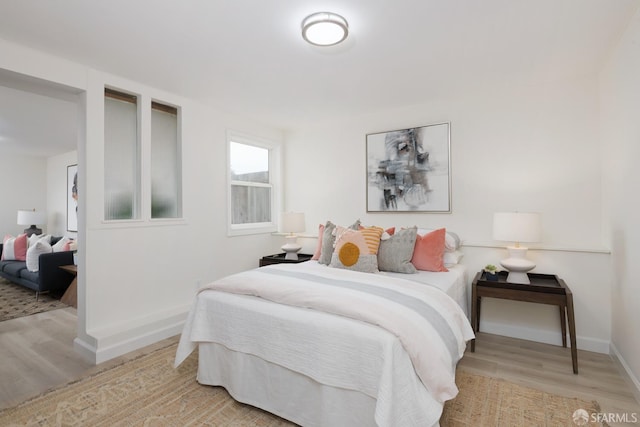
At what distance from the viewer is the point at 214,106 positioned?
364cm

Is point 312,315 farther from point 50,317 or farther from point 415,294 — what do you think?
point 50,317

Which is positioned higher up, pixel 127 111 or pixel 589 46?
pixel 589 46

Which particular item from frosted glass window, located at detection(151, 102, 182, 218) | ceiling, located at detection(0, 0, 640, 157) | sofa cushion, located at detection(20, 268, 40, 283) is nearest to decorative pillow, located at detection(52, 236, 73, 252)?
sofa cushion, located at detection(20, 268, 40, 283)

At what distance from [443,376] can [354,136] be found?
3.06 meters

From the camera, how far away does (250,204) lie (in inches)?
170

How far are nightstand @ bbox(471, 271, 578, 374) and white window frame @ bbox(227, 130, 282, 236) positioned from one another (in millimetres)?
2696

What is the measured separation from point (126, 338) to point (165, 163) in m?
1.70

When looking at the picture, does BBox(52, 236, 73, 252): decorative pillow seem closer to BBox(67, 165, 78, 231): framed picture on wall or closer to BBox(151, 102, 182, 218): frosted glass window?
BBox(67, 165, 78, 231): framed picture on wall

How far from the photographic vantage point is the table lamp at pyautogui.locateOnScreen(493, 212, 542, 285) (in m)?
2.60

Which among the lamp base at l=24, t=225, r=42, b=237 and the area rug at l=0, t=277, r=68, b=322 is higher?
the lamp base at l=24, t=225, r=42, b=237

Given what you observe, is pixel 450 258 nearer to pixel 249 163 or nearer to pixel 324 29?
pixel 324 29

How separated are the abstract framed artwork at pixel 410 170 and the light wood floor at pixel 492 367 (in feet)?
4.71

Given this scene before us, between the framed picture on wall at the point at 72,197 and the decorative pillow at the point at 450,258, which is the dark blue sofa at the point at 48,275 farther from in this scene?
the decorative pillow at the point at 450,258

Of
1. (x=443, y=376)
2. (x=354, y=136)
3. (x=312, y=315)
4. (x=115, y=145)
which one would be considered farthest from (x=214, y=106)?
(x=443, y=376)
